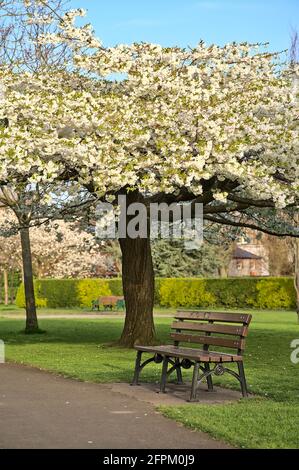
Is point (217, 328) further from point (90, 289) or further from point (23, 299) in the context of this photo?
point (90, 289)

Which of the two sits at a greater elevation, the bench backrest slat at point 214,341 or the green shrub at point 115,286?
the green shrub at point 115,286

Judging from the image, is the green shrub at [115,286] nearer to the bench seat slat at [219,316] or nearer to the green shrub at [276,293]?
the green shrub at [276,293]

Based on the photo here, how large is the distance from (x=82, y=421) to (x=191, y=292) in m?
36.4

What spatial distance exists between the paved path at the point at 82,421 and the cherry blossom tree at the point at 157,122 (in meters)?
4.36

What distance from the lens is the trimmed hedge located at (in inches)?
1644

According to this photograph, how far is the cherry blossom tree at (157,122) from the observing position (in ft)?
46.7

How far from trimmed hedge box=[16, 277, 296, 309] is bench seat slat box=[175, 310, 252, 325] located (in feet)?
99.2

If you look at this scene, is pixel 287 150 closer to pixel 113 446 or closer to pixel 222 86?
pixel 222 86

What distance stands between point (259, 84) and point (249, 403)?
25.5 feet

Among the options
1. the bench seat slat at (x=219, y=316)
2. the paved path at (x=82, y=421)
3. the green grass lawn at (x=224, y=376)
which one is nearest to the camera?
the paved path at (x=82, y=421)

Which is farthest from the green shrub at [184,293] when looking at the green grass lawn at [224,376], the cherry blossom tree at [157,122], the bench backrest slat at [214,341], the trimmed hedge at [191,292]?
the bench backrest slat at [214,341]

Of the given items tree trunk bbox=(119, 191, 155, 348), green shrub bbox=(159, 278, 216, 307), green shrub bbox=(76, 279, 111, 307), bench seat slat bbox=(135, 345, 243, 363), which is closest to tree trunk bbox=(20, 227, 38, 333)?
tree trunk bbox=(119, 191, 155, 348)

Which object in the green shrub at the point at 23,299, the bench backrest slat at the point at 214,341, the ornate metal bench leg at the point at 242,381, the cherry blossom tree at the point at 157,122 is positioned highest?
the cherry blossom tree at the point at 157,122
